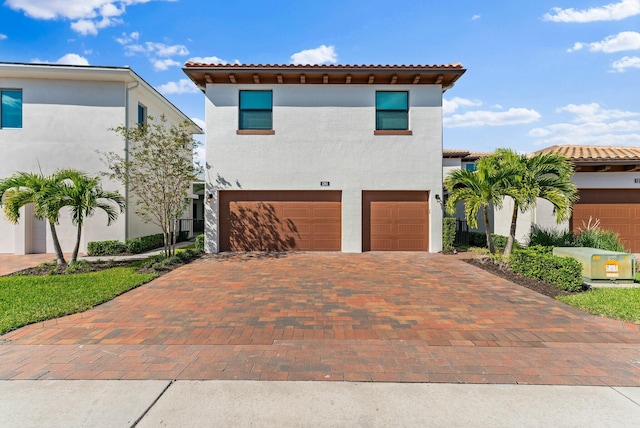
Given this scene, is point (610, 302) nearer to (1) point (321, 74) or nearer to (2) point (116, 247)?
(1) point (321, 74)

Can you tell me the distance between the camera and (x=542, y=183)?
867 cm

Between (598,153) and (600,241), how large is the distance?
449cm

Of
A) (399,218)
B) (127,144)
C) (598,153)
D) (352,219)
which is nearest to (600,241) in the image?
(598,153)

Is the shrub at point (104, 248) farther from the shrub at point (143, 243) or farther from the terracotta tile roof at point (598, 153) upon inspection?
the terracotta tile roof at point (598, 153)

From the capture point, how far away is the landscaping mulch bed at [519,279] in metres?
6.72

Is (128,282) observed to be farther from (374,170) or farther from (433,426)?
(374,170)

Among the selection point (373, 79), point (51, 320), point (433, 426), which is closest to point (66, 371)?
point (51, 320)

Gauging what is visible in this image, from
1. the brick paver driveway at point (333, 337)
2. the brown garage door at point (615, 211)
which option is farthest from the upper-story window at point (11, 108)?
the brown garage door at point (615, 211)

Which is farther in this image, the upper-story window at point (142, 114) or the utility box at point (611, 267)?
the upper-story window at point (142, 114)

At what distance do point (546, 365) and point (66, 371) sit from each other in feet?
19.0

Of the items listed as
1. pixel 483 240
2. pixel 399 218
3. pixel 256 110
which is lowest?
pixel 483 240

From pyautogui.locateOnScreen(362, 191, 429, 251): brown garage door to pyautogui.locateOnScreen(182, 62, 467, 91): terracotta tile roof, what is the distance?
446 centimetres

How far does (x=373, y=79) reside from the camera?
11.7 meters

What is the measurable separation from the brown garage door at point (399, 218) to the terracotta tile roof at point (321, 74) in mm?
4460
